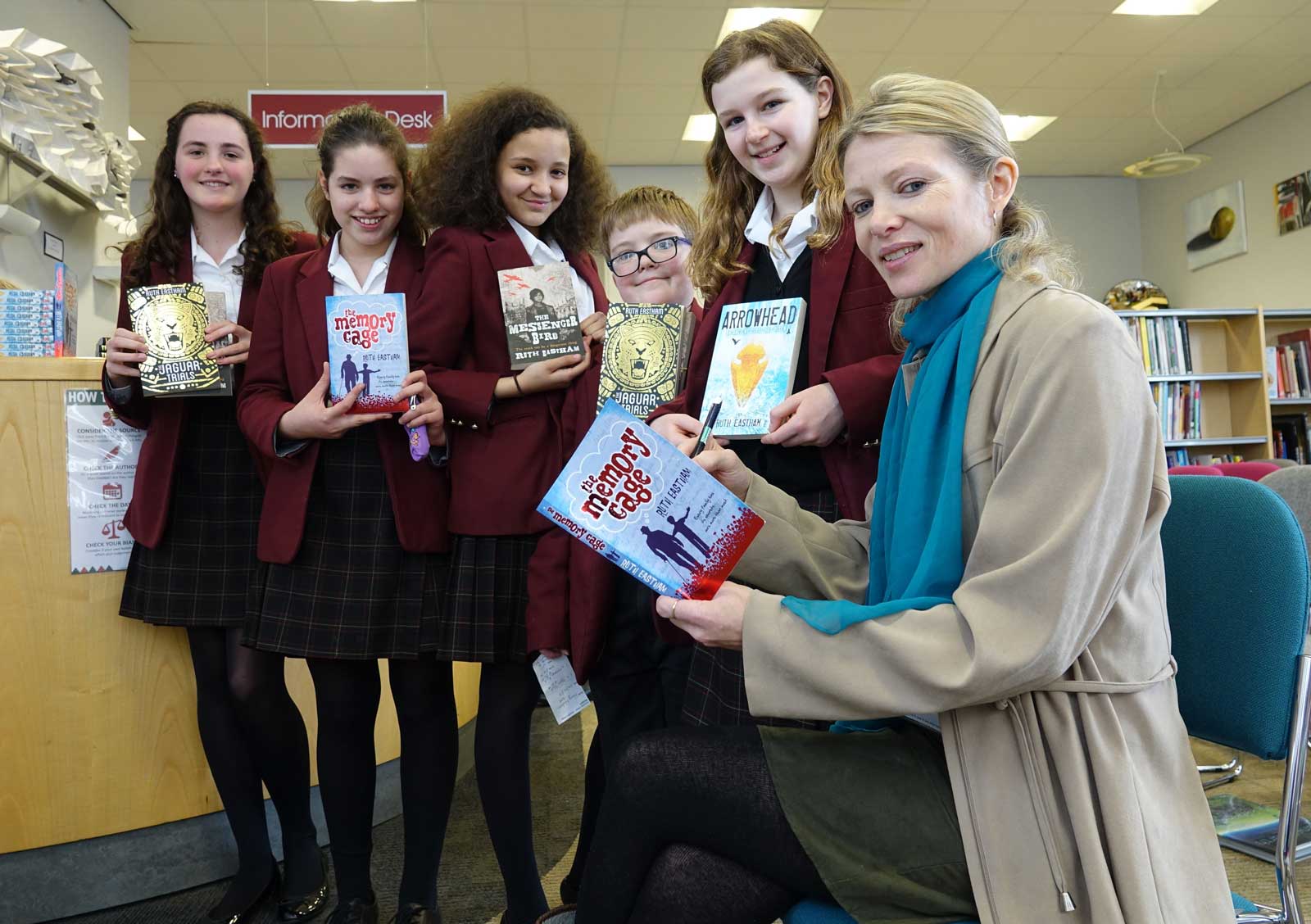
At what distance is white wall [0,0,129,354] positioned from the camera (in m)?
4.43

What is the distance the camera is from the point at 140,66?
6.60 metres

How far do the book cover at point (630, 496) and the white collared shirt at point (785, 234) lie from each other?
586 millimetres

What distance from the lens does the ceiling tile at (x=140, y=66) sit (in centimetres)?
633

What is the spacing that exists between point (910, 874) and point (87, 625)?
1994mm

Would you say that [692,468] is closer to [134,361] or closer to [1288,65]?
[134,361]

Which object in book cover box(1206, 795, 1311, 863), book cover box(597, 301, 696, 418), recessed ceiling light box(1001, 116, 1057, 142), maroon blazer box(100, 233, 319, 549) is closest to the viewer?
book cover box(597, 301, 696, 418)

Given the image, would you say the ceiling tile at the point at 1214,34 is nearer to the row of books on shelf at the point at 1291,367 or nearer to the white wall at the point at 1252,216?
the white wall at the point at 1252,216

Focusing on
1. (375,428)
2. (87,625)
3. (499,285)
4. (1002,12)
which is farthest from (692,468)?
(1002,12)

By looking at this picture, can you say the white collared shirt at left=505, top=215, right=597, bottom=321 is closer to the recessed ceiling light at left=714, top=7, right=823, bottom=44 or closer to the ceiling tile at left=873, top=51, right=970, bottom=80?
the recessed ceiling light at left=714, top=7, right=823, bottom=44

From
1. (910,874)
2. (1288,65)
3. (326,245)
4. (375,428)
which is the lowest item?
(910,874)

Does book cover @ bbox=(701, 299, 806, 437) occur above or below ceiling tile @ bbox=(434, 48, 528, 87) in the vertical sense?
below

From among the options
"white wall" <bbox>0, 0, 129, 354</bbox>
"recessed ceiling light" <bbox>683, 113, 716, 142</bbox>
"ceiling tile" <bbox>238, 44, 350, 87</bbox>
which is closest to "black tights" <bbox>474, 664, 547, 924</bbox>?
"white wall" <bbox>0, 0, 129, 354</bbox>

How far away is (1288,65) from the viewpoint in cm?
720

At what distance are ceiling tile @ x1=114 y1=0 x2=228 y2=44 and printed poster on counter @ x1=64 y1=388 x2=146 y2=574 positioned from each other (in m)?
4.57
